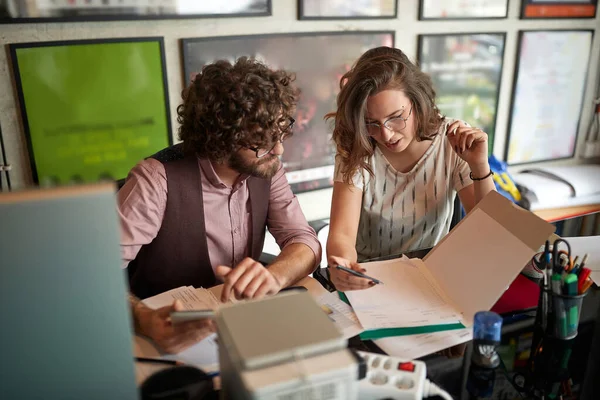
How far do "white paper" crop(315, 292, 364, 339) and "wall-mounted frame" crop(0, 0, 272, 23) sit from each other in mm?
1419

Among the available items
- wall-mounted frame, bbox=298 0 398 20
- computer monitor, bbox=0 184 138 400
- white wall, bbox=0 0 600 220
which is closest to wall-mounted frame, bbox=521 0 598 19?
white wall, bbox=0 0 600 220

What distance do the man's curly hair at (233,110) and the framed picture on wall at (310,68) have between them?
2.81 ft

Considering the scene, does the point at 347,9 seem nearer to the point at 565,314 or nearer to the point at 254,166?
the point at 254,166

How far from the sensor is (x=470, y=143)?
5.13ft

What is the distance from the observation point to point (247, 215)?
60.7 inches

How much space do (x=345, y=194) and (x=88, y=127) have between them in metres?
1.11

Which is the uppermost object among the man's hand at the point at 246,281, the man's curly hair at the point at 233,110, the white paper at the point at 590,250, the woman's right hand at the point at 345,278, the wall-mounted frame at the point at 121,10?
the wall-mounted frame at the point at 121,10

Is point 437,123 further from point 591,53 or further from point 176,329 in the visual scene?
point 591,53

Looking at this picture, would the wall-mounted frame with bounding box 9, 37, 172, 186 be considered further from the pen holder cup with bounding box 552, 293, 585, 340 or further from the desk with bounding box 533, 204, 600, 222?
the desk with bounding box 533, 204, 600, 222

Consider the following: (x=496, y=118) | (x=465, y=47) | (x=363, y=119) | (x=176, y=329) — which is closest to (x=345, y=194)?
(x=363, y=119)

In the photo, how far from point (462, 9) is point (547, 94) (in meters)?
0.88

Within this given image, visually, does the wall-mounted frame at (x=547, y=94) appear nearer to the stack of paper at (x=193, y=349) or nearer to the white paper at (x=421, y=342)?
the white paper at (x=421, y=342)

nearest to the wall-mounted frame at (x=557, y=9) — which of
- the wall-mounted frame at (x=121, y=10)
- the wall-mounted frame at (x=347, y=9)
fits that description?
the wall-mounted frame at (x=347, y=9)

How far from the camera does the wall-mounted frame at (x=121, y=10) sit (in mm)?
1813
